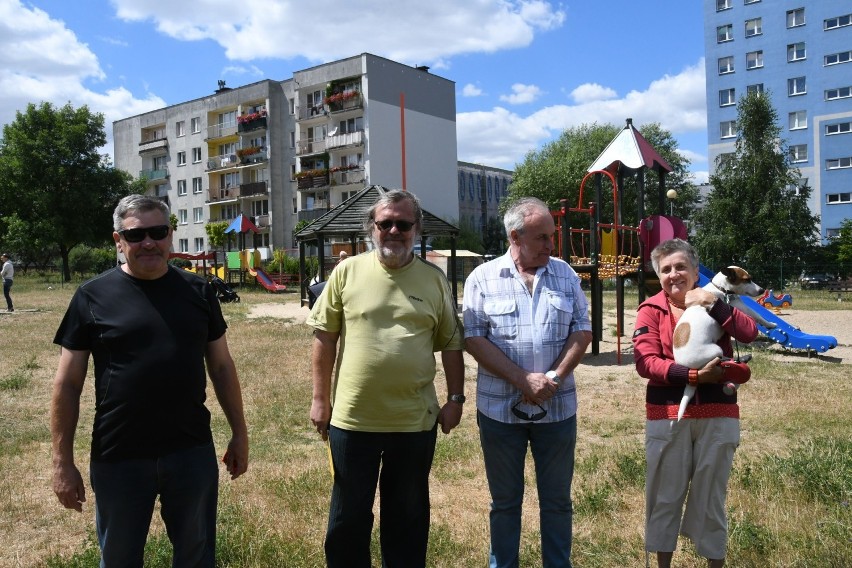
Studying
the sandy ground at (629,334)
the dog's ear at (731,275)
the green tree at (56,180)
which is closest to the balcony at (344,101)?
the green tree at (56,180)

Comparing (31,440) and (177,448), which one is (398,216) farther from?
(31,440)

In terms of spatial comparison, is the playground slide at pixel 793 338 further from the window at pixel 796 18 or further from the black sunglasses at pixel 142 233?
the window at pixel 796 18

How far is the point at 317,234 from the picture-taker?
16.4 m

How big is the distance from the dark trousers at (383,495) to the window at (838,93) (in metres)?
53.8

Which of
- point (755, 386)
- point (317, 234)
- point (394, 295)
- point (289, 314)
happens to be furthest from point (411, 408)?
point (289, 314)

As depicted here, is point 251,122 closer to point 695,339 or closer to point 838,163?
point 838,163

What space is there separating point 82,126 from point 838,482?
47779mm

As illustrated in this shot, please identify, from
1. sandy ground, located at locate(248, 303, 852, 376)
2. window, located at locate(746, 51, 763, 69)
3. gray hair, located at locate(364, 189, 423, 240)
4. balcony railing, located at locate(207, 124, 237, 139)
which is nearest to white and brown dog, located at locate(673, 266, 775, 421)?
gray hair, located at locate(364, 189, 423, 240)

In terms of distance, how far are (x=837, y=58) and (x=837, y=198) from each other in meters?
9.42

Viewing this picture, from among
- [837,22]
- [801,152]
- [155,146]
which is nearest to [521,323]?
[801,152]

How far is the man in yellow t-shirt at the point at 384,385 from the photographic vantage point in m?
3.11

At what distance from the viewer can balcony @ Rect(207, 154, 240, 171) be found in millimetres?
51812

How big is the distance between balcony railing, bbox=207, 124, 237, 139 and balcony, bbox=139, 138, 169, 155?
5793mm

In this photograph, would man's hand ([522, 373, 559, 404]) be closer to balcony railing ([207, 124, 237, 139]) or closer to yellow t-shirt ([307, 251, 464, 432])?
yellow t-shirt ([307, 251, 464, 432])
